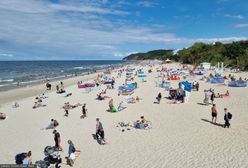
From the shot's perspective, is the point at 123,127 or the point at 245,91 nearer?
the point at 123,127

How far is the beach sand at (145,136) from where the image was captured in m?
10.7

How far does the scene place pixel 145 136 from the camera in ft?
44.7

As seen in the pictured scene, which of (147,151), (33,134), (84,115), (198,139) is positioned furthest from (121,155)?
(84,115)

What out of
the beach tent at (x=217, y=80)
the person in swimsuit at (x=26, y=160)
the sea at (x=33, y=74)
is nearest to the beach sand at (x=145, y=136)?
the person in swimsuit at (x=26, y=160)

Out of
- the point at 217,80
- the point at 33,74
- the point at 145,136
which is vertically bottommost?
the point at 33,74

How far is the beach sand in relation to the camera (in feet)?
35.1

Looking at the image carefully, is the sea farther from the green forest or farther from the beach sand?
the green forest

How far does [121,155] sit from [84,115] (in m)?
7.38

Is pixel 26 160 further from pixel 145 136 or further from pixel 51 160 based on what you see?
pixel 145 136

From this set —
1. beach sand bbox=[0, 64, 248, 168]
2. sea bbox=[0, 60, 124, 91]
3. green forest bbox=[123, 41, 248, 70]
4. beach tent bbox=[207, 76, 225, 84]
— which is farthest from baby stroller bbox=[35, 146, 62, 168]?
green forest bbox=[123, 41, 248, 70]

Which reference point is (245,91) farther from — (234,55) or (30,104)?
(234,55)

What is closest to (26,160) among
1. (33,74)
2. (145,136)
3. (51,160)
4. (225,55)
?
(51,160)

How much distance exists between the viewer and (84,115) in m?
18.3

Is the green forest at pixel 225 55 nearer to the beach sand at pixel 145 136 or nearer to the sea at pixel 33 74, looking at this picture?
the sea at pixel 33 74
